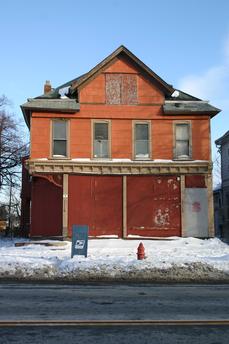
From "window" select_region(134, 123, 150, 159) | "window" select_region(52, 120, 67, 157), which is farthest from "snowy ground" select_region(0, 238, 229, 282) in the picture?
"window" select_region(134, 123, 150, 159)

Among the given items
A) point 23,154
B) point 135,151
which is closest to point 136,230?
point 135,151

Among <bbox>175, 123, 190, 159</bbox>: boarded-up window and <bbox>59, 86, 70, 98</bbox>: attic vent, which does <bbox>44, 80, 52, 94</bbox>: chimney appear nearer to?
<bbox>59, 86, 70, 98</bbox>: attic vent

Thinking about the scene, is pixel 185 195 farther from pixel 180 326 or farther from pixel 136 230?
pixel 180 326

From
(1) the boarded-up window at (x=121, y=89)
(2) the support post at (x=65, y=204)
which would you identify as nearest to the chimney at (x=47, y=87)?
(1) the boarded-up window at (x=121, y=89)

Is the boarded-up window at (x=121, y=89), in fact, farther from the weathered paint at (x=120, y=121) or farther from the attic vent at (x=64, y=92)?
the attic vent at (x=64, y=92)

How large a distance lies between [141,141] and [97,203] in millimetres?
3911

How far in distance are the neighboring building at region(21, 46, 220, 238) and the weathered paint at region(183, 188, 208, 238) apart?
5 centimetres

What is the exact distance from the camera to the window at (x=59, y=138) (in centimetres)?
2470

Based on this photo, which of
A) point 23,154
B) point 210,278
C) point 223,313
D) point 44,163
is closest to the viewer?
point 223,313

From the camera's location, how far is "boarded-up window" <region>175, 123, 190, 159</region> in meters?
25.2

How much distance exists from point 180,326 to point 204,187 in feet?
58.5

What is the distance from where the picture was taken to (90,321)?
7672 mm

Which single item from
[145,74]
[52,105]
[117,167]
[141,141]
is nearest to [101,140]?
[117,167]

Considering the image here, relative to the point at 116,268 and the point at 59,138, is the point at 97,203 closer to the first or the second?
the point at 59,138
